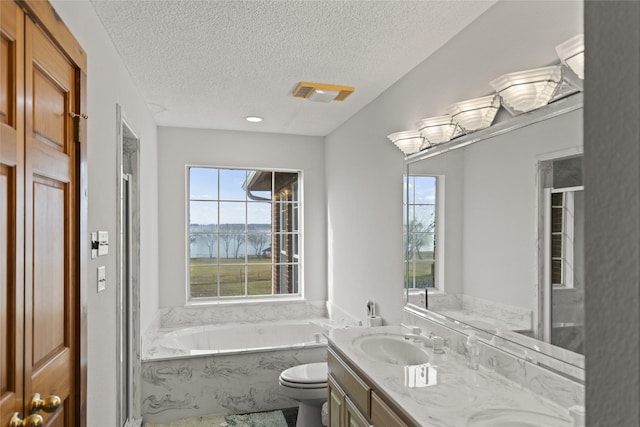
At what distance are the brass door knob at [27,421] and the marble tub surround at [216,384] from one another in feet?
6.79

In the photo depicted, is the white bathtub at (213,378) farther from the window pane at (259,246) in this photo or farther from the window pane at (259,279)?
the window pane at (259,246)

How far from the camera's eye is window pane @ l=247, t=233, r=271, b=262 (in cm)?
461

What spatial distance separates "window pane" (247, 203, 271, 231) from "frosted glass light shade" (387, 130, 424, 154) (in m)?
2.29

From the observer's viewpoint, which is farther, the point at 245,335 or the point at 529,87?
the point at 245,335

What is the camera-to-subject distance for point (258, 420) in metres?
3.16

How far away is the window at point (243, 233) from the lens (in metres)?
4.42

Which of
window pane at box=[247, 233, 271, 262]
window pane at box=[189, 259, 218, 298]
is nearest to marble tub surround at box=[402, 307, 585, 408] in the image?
window pane at box=[247, 233, 271, 262]

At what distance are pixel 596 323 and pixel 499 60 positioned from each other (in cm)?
170

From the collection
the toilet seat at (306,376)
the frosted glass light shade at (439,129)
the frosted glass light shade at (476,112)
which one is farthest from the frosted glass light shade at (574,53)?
the toilet seat at (306,376)

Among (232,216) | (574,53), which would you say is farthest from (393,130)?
(232,216)

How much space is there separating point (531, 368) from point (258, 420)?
7.28 feet

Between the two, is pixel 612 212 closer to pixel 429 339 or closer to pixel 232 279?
pixel 429 339

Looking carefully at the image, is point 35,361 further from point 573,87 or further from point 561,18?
point 561,18

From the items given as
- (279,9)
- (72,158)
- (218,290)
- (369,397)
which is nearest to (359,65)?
(279,9)
